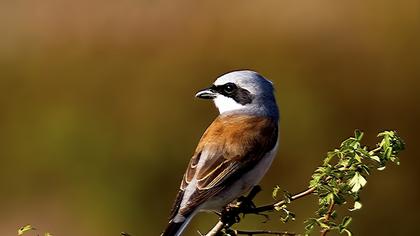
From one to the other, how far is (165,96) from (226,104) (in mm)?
6128

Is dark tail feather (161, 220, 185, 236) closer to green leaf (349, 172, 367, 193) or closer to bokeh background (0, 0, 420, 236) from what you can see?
green leaf (349, 172, 367, 193)

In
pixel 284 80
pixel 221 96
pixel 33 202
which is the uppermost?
pixel 221 96

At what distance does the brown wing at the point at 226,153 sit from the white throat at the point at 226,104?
0.99ft

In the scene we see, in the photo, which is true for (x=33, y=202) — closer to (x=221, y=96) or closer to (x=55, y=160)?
(x=55, y=160)

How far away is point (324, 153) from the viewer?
10953 mm

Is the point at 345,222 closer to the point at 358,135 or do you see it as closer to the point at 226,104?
the point at 358,135

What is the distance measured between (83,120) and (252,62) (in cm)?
211

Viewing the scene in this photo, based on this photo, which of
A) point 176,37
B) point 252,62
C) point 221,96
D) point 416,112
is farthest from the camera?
point 176,37

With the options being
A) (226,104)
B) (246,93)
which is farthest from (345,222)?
(226,104)

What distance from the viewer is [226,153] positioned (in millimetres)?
5742

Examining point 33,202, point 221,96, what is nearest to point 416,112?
point 33,202

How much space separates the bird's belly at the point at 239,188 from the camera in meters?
5.57

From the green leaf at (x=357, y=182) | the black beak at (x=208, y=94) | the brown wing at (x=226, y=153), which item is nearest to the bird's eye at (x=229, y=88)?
the black beak at (x=208, y=94)

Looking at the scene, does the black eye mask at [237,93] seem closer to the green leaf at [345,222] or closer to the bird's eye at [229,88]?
the bird's eye at [229,88]
